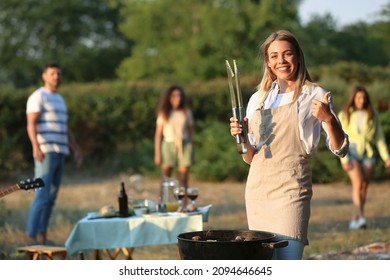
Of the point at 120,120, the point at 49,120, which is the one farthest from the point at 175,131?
the point at 120,120

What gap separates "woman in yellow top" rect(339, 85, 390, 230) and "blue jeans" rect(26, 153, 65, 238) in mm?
3309

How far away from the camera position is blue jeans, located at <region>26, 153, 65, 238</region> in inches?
354

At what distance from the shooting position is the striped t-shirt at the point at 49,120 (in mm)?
9133

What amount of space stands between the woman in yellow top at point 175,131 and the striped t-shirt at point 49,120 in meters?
2.51

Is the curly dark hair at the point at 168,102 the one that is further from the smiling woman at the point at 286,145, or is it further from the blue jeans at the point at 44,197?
the smiling woman at the point at 286,145

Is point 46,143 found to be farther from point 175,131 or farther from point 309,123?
point 309,123

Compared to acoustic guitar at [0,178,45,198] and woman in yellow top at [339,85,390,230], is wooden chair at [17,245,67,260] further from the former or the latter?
woman in yellow top at [339,85,390,230]

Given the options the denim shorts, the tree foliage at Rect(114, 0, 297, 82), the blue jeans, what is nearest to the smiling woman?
the blue jeans

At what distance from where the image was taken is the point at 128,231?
23.0ft

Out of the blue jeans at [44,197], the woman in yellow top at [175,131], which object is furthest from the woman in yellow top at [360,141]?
the blue jeans at [44,197]

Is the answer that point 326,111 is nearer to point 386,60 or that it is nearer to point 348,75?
point 348,75

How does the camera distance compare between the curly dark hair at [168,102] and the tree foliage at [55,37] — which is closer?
the curly dark hair at [168,102]

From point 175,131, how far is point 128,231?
4.71 m

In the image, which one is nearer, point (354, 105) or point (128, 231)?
point (128, 231)
